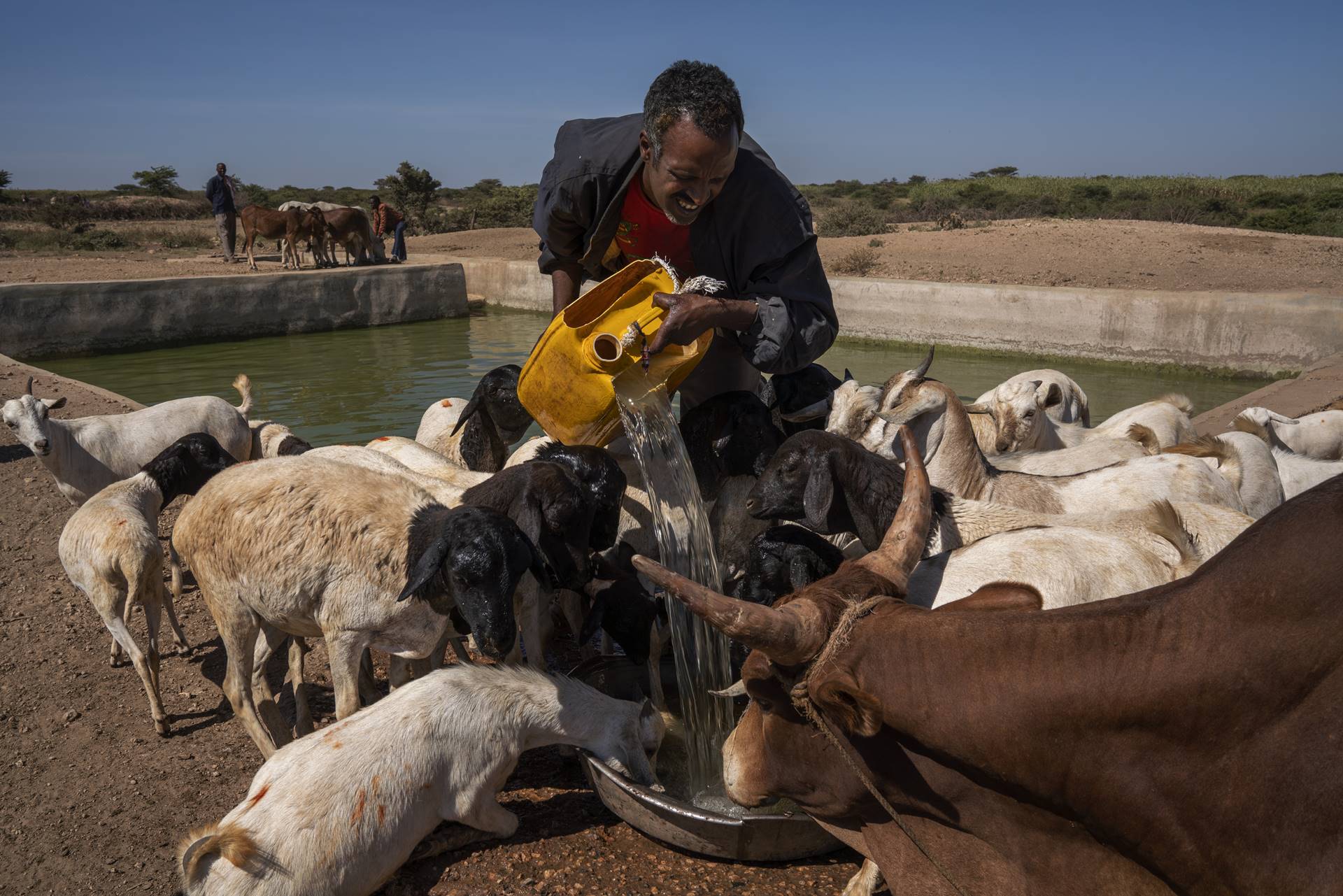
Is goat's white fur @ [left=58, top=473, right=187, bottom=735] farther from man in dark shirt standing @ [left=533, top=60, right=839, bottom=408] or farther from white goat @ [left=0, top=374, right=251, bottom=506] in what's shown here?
man in dark shirt standing @ [left=533, top=60, right=839, bottom=408]

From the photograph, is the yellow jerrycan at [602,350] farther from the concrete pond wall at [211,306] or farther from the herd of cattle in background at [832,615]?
the concrete pond wall at [211,306]

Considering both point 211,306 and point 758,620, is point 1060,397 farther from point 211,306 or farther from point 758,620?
point 211,306

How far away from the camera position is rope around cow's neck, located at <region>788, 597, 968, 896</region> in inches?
95.2

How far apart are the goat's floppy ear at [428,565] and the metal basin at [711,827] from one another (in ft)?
3.42

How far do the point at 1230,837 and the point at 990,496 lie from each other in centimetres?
368

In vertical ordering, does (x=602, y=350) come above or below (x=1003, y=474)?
above

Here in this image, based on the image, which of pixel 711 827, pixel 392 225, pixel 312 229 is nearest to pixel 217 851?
→ pixel 711 827

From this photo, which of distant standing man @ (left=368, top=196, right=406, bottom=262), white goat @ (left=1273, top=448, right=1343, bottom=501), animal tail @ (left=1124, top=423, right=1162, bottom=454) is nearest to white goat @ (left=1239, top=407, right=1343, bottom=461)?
white goat @ (left=1273, top=448, right=1343, bottom=501)

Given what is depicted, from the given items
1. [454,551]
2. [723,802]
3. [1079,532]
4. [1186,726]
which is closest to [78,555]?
[454,551]

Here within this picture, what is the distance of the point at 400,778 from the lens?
383 cm

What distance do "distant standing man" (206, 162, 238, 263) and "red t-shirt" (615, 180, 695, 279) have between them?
22.6m

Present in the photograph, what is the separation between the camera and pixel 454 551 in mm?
4211

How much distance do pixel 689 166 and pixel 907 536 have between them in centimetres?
175

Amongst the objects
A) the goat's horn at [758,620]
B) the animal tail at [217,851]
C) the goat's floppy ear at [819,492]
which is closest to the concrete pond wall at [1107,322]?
the goat's floppy ear at [819,492]
